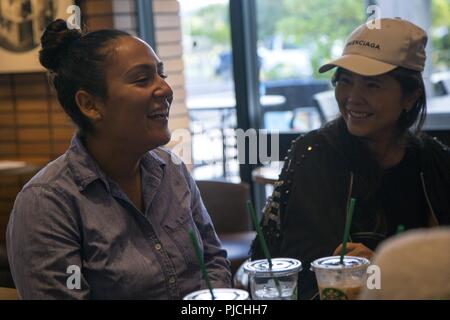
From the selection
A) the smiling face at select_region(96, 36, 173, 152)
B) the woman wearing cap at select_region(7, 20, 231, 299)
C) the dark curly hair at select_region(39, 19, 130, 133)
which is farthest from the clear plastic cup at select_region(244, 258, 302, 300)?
the dark curly hair at select_region(39, 19, 130, 133)

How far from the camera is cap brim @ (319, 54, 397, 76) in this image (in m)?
2.04

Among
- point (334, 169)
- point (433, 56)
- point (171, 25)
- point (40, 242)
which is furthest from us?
point (171, 25)

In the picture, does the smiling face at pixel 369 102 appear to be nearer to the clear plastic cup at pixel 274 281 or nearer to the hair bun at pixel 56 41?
the hair bun at pixel 56 41

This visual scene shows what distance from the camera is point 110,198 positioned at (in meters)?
1.67

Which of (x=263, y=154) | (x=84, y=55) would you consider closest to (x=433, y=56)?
(x=263, y=154)

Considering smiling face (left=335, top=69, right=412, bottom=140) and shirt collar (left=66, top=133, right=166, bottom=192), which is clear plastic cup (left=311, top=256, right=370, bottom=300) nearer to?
shirt collar (left=66, top=133, right=166, bottom=192)

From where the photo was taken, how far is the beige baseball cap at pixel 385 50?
2.05 meters

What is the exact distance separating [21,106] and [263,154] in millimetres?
1472

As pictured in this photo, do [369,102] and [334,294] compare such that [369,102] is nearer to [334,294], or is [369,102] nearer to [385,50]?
[385,50]

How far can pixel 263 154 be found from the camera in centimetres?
409

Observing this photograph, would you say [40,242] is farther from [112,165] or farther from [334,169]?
[334,169]

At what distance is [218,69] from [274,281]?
325 centimetres

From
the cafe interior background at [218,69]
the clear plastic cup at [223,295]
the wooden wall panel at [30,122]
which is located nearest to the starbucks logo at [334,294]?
the clear plastic cup at [223,295]

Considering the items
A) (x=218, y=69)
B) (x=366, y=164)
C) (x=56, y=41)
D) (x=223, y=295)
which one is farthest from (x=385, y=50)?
(x=218, y=69)
